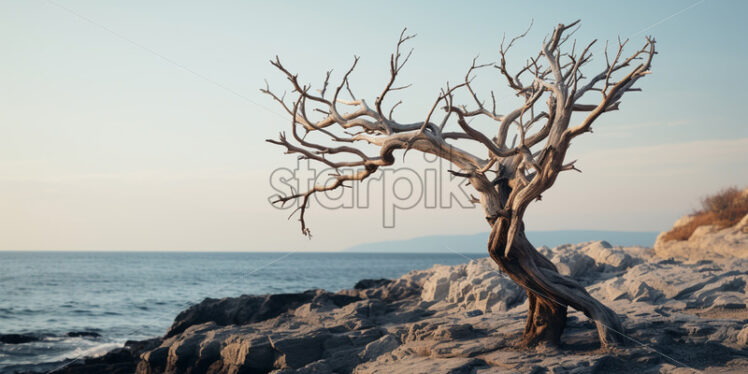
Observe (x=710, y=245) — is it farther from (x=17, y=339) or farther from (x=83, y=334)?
(x=17, y=339)

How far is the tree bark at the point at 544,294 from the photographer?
767 centimetres

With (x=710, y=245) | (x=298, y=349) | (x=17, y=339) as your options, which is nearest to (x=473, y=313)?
(x=298, y=349)

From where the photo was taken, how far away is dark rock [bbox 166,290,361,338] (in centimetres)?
1422

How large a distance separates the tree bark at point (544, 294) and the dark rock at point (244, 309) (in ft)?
24.5

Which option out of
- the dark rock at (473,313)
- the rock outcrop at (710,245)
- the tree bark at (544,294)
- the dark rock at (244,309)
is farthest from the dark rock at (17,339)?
the rock outcrop at (710,245)

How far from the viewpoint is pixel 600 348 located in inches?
301

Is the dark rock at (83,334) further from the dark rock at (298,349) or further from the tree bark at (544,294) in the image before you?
the tree bark at (544,294)

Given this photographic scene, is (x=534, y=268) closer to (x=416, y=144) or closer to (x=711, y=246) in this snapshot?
(x=416, y=144)

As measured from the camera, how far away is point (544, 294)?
784 cm

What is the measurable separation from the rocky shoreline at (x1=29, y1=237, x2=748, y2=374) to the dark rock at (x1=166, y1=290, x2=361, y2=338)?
0.12 feet

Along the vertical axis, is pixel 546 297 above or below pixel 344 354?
above

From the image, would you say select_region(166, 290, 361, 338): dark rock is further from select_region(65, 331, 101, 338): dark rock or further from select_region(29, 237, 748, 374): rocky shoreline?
select_region(65, 331, 101, 338): dark rock

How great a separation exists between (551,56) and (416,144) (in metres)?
2.44

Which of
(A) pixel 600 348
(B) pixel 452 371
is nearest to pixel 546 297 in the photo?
(A) pixel 600 348
